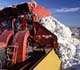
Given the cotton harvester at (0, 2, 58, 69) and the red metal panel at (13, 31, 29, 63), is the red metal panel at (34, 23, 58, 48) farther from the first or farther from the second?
the red metal panel at (13, 31, 29, 63)

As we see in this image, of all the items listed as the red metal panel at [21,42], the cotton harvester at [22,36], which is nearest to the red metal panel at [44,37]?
the cotton harvester at [22,36]

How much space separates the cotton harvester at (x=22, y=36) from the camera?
16.4 ft

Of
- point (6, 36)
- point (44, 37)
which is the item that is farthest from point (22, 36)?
point (44, 37)

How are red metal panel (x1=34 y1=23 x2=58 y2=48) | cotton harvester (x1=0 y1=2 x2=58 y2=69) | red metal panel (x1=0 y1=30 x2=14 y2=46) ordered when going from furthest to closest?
1. red metal panel (x1=34 y1=23 x2=58 y2=48)
2. red metal panel (x1=0 y1=30 x2=14 y2=46)
3. cotton harvester (x1=0 y1=2 x2=58 y2=69)

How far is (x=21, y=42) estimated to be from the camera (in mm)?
5188

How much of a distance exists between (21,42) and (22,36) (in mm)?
203

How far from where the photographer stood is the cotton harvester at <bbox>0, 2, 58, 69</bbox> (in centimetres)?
498

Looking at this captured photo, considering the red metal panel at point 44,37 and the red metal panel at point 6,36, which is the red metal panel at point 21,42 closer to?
the red metal panel at point 6,36

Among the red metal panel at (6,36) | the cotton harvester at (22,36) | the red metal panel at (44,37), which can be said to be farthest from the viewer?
the red metal panel at (44,37)

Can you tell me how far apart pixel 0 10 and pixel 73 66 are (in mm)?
2047

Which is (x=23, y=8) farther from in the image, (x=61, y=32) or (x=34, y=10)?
(x=61, y=32)

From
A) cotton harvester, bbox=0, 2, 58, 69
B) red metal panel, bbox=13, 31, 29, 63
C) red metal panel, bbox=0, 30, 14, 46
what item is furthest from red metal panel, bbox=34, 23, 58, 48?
red metal panel, bbox=0, 30, 14, 46

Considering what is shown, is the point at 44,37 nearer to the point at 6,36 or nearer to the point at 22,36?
the point at 22,36

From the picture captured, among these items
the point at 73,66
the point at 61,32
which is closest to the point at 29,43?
the point at 73,66
